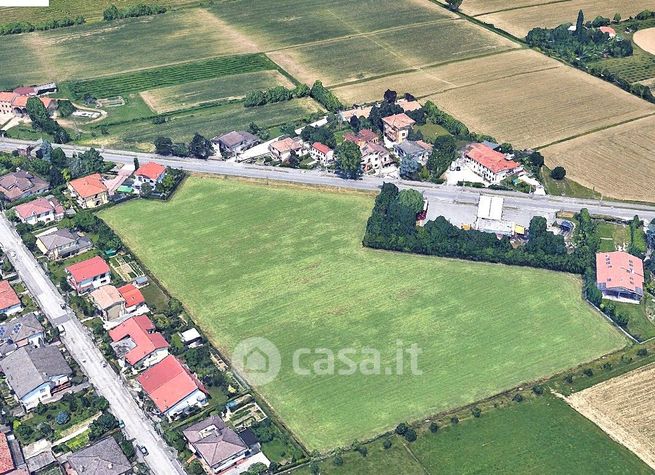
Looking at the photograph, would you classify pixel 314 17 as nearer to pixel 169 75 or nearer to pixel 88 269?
pixel 169 75

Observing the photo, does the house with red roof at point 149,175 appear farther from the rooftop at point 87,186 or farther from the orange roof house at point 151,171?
the rooftop at point 87,186

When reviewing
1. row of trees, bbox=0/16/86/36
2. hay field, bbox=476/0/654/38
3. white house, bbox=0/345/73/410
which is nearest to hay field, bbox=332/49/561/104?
hay field, bbox=476/0/654/38

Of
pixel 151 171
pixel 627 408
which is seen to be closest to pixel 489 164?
pixel 627 408

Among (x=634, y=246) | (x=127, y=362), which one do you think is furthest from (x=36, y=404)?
(x=634, y=246)

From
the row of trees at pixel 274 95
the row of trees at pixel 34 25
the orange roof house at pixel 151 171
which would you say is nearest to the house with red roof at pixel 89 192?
the orange roof house at pixel 151 171

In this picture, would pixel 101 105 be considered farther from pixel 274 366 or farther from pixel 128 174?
pixel 274 366
